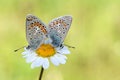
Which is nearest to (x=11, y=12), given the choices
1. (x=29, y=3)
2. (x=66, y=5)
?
(x=29, y=3)

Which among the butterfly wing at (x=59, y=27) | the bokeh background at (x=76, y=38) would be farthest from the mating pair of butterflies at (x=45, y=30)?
the bokeh background at (x=76, y=38)

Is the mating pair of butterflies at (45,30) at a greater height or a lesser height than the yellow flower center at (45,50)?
greater

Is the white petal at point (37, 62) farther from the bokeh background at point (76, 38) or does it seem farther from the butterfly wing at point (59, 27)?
the bokeh background at point (76, 38)

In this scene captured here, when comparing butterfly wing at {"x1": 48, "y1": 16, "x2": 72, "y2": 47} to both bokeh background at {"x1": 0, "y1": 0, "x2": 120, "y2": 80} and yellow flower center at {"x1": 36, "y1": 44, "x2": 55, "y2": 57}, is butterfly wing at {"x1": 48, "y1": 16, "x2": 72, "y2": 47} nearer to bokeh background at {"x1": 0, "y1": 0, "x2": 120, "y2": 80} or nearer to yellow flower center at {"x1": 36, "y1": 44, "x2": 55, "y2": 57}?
yellow flower center at {"x1": 36, "y1": 44, "x2": 55, "y2": 57}

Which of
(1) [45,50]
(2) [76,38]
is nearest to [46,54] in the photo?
(1) [45,50]

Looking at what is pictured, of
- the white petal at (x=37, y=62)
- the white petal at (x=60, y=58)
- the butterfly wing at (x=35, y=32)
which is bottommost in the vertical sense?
the white petal at (x=37, y=62)

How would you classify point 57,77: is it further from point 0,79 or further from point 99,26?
point 99,26

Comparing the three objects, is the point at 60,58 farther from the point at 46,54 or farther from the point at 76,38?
the point at 76,38
